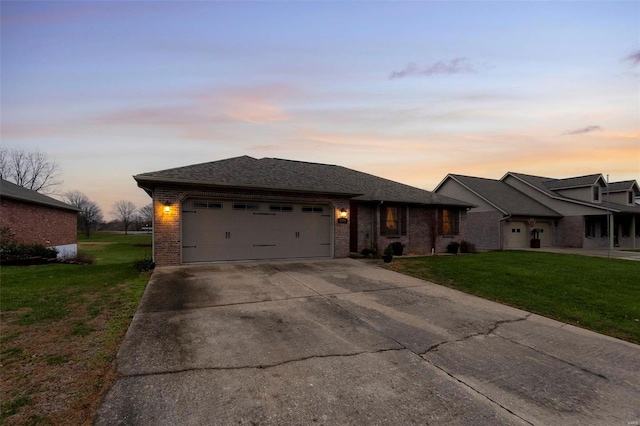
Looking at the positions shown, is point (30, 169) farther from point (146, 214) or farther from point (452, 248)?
point (452, 248)

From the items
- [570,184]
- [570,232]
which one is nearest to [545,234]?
[570,232]

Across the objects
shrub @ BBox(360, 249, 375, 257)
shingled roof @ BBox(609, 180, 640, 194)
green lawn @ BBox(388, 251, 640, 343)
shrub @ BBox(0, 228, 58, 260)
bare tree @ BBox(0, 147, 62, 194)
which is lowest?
green lawn @ BBox(388, 251, 640, 343)

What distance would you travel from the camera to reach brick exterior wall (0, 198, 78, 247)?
14.9 m

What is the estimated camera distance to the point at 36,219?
17453mm

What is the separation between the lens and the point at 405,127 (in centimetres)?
1733

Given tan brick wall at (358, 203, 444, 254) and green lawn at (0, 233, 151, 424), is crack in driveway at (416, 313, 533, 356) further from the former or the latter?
tan brick wall at (358, 203, 444, 254)

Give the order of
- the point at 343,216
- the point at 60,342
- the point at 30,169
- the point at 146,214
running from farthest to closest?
1. the point at 146,214
2. the point at 30,169
3. the point at 343,216
4. the point at 60,342

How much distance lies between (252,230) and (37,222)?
14879 mm

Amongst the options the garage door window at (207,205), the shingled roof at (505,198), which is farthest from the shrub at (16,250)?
the shingled roof at (505,198)

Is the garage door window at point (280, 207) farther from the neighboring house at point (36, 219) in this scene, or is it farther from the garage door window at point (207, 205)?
the neighboring house at point (36, 219)

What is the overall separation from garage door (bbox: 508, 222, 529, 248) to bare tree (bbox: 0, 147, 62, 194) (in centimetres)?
5589

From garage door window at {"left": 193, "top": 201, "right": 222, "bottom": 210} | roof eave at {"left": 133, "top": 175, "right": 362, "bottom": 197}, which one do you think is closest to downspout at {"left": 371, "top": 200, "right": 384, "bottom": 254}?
roof eave at {"left": 133, "top": 175, "right": 362, "bottom": 197}

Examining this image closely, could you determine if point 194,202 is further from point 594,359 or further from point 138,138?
point 594,359

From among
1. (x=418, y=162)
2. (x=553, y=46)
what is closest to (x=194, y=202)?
(x=553, y=46)
